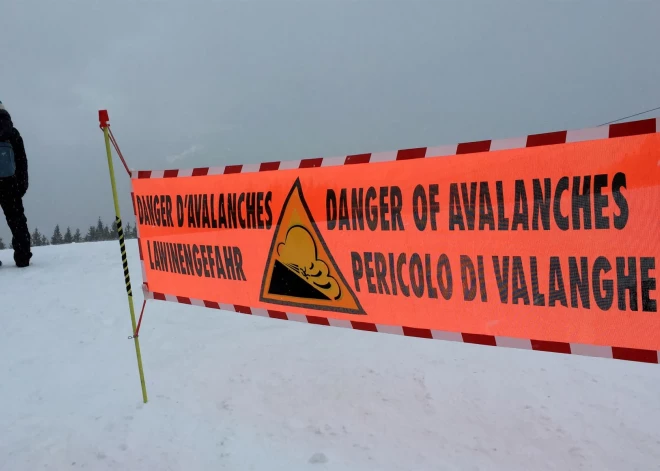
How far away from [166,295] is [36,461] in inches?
72.4

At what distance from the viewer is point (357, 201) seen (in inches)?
138

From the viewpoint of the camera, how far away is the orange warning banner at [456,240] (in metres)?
2.71

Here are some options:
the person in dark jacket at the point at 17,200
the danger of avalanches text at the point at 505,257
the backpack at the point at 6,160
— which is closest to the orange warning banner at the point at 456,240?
the danger of avalanches text at the point at 505,257

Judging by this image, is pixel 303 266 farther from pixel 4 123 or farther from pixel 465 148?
pixel 4 123

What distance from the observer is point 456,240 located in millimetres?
3172

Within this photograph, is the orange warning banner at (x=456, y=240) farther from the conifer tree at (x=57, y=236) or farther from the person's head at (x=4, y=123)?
the conifer tree at (x=57, y=236)

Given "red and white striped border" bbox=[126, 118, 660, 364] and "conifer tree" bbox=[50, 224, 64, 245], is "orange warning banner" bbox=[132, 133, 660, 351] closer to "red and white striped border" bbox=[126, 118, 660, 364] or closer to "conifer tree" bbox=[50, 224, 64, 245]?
"red and white striped border" bbox=[126, 118, 660, 364]

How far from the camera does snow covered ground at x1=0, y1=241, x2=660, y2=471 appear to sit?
10.9 ft

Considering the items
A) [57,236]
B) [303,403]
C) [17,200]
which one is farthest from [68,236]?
[303,403]

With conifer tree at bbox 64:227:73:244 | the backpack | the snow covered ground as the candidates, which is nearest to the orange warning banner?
the snow covered ground

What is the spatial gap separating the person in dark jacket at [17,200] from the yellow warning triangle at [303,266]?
7.83 metres

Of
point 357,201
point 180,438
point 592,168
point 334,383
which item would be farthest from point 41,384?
point 592,168

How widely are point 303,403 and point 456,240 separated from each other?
2.19m

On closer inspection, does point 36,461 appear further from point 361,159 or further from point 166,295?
point 361,159
